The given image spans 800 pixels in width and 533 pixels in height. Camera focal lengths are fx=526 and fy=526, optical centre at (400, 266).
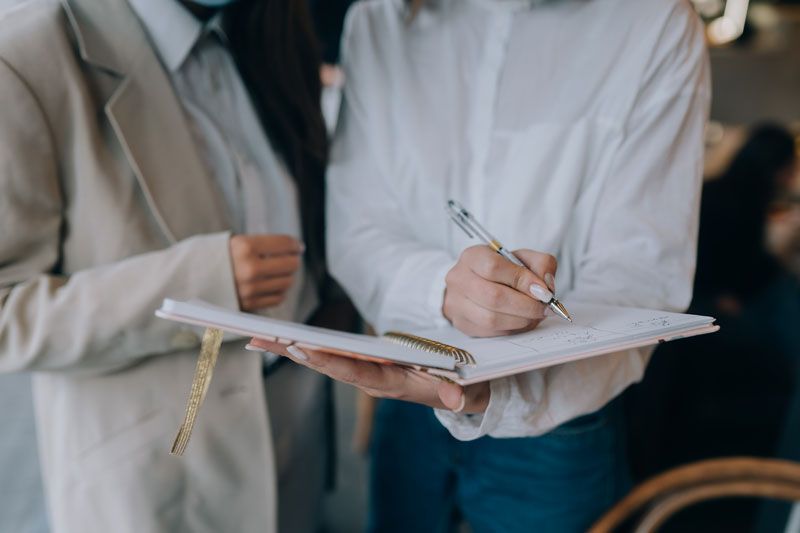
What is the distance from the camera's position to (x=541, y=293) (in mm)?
524

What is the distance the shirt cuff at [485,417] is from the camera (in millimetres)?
599

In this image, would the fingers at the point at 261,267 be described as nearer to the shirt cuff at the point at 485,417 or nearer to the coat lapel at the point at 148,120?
the coat lapel at the point at 148,120

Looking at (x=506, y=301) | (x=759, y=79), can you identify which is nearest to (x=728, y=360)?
(x=506, y=301)

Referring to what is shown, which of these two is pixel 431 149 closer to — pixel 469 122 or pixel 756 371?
pixel 469 122

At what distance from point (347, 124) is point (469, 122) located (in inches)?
9.2

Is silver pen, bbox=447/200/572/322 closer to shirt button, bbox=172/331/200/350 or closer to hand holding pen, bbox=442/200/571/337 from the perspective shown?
hand holding pen, bbox=442/200/571/337

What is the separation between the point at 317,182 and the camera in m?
0.99

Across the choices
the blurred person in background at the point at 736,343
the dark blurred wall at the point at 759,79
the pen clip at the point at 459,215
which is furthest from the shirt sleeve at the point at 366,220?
the dark blurred wall at the point at 759,79

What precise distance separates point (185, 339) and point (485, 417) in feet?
1.37

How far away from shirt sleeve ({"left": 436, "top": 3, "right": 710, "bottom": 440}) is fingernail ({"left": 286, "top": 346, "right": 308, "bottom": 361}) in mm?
319

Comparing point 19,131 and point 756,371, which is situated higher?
point 19,131

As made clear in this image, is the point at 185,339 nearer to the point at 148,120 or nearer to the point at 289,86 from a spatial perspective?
the point at 148,120

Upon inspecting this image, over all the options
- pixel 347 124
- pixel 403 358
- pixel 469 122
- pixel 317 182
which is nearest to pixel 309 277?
pixel 317 182

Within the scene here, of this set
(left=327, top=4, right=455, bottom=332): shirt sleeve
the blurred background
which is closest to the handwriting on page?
(left=327, top=4, right=455, bottom=332): shirt sleeve
